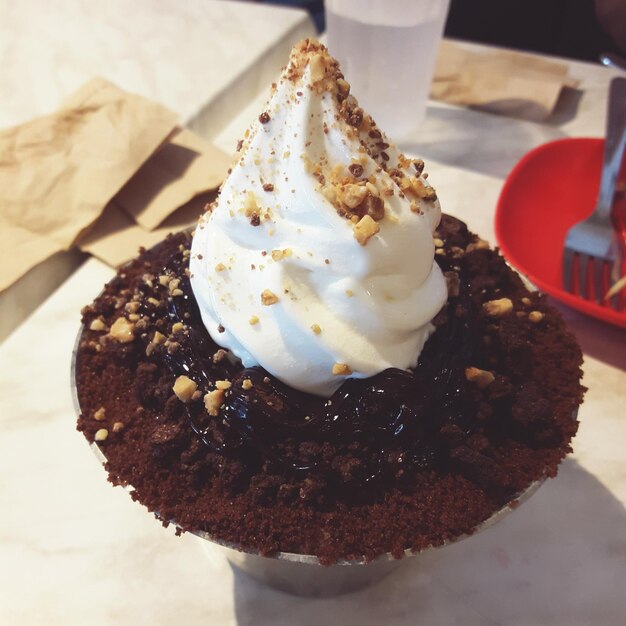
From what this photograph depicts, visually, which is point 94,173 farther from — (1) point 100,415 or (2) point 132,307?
(1) point 100,415

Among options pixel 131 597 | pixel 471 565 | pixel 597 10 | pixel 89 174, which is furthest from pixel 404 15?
pixel 131 597

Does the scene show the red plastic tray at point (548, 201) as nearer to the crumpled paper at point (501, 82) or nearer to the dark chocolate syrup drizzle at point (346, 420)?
the crumpled paper at point (501, 82)

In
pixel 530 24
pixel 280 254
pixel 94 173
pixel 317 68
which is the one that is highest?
pixel 317 68

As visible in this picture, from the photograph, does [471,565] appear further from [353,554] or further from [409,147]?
[409,147]

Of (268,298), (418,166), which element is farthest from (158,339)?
(418,166)

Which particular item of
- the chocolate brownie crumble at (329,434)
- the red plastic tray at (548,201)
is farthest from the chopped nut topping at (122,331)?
the red plastic tray at (548,201)

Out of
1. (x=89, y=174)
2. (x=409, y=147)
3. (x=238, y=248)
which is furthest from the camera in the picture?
(x=409, y=147)
